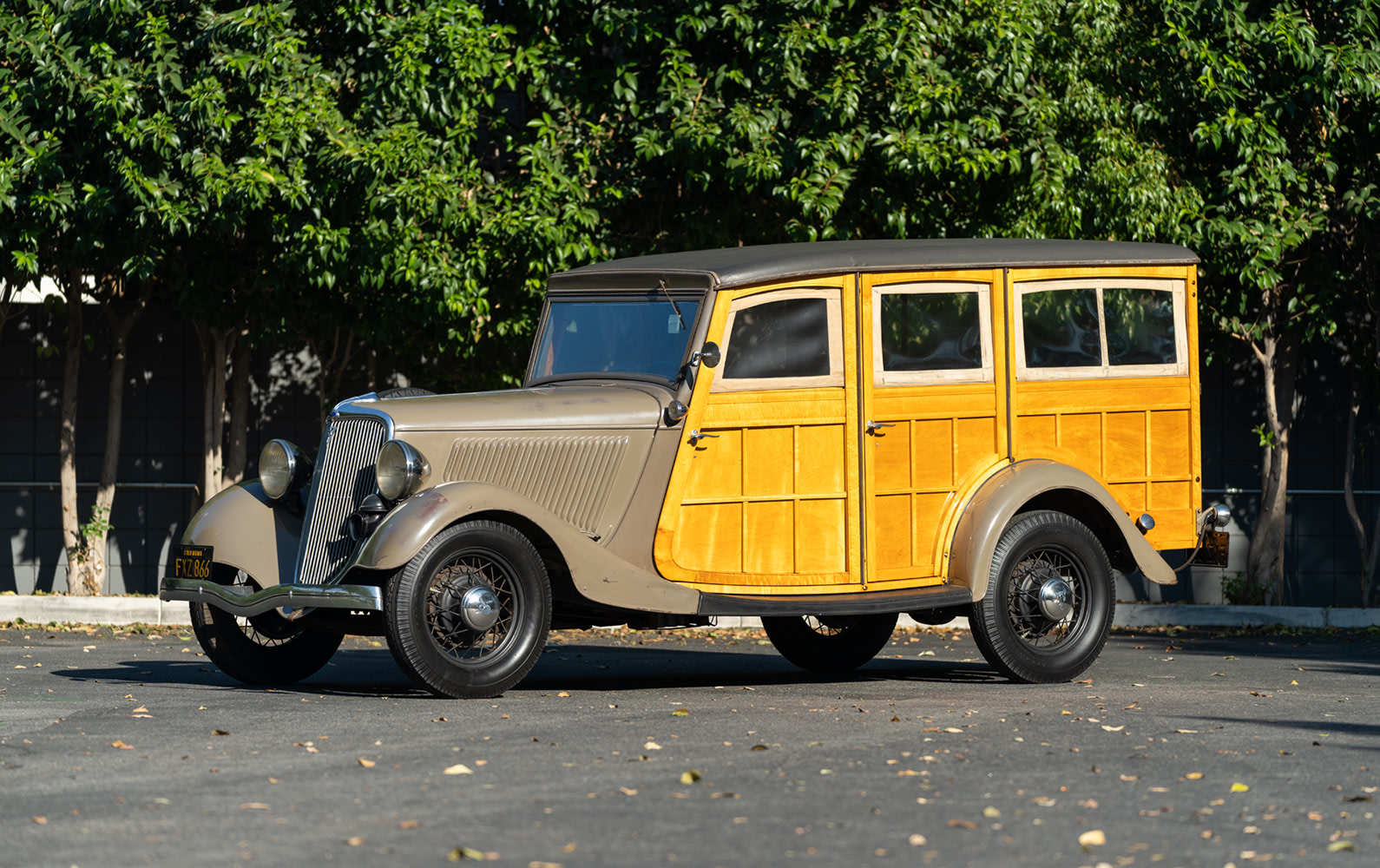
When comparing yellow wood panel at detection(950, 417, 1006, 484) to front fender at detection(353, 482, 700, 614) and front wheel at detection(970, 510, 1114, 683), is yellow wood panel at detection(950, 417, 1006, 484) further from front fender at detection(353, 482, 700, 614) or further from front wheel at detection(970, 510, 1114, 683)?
front fender at detection(353, 482, 700, 614)

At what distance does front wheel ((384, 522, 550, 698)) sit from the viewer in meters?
8.16

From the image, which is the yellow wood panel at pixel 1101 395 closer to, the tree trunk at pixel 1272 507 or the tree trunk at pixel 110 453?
the tree trunk at pixel 1272 507

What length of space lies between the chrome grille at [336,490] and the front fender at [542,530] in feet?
1.42

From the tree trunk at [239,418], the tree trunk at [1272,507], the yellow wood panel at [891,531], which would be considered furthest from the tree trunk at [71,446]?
the tree trunk at [1272,507]

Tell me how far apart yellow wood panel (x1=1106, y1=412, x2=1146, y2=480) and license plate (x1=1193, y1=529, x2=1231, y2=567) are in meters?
0.60

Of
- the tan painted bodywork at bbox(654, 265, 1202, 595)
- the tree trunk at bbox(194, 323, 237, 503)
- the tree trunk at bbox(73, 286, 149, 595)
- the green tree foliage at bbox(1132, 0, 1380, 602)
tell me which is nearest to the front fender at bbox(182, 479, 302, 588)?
the tan painted bodywork at bbox(654, 265, 1202, 595)

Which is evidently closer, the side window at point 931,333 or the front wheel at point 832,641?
the side window at point 931,333

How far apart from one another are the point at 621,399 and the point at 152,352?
7.98m

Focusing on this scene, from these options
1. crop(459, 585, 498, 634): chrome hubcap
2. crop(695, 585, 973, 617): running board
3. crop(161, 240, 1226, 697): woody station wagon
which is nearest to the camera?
crop(459, 585, 498, 634): chrome hubcap

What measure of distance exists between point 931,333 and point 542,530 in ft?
8.29

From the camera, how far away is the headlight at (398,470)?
27.3ft

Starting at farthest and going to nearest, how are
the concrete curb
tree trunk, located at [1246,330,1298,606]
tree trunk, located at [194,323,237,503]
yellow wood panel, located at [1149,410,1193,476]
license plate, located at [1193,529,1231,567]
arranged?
tree trunk, located at [1246,330,1298,606]
tree trunk, located at [194,323,237,503]
the concrete curb
license plate, located at [1193,529,1231,567]
yellow wood panel, located at [1149,410,1193,476]

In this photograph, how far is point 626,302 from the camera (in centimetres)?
954

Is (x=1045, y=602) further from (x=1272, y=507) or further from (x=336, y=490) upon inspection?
(x=1272, y=507)
